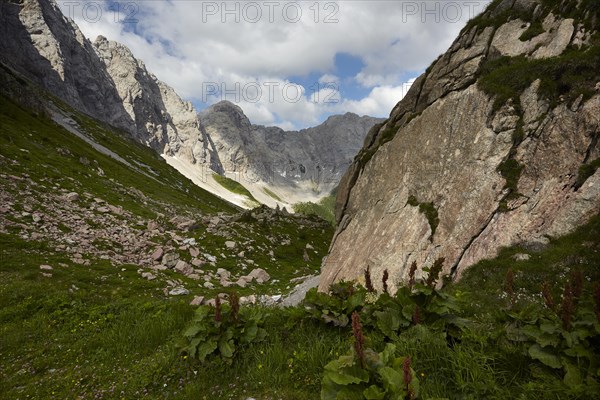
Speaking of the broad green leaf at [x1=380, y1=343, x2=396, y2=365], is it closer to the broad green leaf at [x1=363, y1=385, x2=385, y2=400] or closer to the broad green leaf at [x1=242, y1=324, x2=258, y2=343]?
the broad green leaf at [x1=363, y1=385, x2=385, y2=400]

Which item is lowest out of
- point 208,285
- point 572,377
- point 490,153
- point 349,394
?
point 208,285

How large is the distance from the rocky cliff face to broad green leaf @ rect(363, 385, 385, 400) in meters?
11.9

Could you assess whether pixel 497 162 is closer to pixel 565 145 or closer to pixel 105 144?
pixel 565 145

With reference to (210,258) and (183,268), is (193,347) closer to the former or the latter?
(183,268)

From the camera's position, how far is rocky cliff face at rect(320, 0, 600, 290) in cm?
1390

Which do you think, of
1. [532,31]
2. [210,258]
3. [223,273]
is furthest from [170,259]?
[532,31]

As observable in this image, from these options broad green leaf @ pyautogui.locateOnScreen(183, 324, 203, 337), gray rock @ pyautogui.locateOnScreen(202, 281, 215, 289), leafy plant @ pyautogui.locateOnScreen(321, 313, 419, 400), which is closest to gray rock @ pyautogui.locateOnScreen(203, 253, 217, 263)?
gray rock @ pyautogui.locateOnScreen(202, 281, 215, 289)

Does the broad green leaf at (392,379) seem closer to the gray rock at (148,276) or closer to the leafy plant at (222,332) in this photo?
the leafy plant at (222,332)

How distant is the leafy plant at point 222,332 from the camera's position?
7023 millimetres

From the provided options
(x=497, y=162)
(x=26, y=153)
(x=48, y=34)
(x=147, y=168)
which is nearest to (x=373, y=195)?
(x=497, y=162)

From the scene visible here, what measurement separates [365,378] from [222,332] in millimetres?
4218

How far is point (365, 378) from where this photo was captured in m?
4.29

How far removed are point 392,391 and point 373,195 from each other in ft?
68.5

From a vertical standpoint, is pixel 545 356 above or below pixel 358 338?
above
